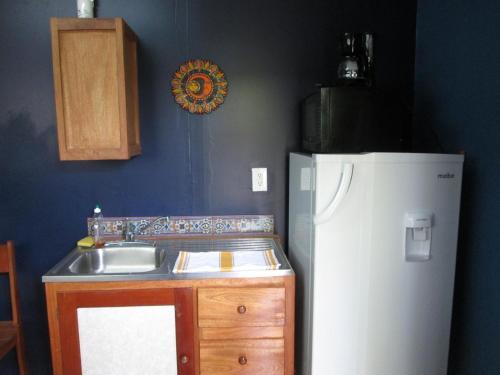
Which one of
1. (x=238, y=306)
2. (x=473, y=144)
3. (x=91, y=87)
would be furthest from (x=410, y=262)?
(x=91, y=87)

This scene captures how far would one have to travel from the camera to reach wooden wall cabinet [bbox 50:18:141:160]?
164cm

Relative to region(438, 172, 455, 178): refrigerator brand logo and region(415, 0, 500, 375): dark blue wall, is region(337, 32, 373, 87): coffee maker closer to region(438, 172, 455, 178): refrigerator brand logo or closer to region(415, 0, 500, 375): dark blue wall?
region(415, 0, 500, 375): dark blue wall

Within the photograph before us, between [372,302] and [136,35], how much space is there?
168 centimetres

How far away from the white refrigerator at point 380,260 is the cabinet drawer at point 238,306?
15cm

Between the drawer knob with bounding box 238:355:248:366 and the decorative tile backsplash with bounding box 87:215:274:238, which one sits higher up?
the decorative tile backsplash with bounding box 87:215:274:238

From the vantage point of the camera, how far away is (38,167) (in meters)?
1.97

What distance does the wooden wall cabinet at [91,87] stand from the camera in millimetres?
1637

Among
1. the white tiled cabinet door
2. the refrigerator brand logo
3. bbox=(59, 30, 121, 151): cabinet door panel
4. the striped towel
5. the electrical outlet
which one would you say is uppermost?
bbox=(59, 30, 121, 151): cabinet door panel

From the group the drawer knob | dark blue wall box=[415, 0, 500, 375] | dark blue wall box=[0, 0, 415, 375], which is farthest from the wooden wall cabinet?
dark blue wall box=[415, 0, 500, 375]

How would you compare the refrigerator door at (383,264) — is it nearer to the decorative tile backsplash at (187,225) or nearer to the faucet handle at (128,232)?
the decorative tile backsplash at (187,225)

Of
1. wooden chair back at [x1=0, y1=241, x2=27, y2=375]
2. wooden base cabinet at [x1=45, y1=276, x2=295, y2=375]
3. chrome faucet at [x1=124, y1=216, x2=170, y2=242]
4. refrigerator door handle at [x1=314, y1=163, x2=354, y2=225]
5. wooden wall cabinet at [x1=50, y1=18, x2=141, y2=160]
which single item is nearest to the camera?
refrigerator door handle at [x1=314, y1=163, x2=354, y2=225]

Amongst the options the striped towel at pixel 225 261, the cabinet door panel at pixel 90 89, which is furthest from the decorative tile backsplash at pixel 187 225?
the cabinet door panel at pixel 90 89

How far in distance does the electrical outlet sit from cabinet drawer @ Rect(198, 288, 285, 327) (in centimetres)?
64

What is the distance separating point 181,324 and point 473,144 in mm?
1435
